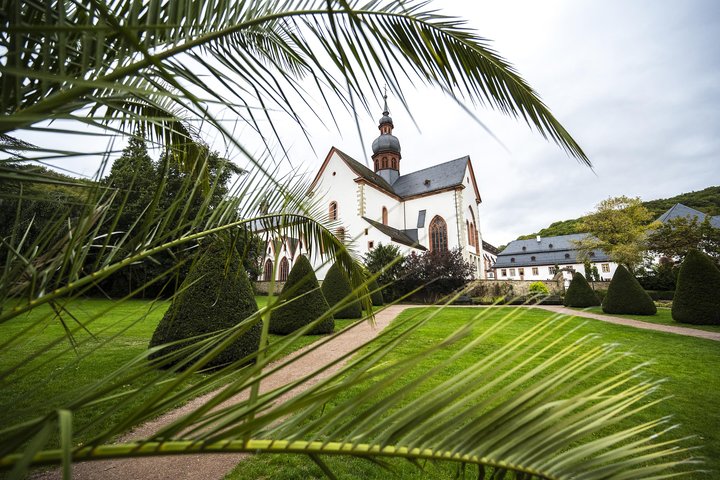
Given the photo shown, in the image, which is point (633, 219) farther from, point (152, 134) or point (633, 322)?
point (152, 134)

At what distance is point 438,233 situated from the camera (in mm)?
26812

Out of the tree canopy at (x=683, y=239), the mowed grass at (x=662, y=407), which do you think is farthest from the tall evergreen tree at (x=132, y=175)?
the tree canopy at (x=683, y=239)

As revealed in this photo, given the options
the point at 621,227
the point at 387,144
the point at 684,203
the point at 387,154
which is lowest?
the point at 621,227

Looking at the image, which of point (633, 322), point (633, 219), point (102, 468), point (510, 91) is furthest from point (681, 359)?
point (633, 219)

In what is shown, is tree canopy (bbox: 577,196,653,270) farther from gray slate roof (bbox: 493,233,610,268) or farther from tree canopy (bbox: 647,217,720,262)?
gray slate roof (bbox: 493,233,610,268)

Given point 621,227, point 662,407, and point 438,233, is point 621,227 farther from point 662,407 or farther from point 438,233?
point 662,407

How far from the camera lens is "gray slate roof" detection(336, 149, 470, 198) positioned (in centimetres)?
2736

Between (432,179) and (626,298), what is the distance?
18.4 m

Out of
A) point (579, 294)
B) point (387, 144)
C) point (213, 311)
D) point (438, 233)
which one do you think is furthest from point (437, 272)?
point (213, 311)

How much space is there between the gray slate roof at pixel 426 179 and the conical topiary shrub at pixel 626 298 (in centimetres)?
1480

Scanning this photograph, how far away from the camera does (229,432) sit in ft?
1.53

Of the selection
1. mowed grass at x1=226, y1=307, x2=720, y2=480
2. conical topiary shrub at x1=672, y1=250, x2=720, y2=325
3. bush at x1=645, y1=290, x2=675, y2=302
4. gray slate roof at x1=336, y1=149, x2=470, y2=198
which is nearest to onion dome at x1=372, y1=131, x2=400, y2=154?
gray slate roof at x1=336, y1=149, x2=470, y2=198

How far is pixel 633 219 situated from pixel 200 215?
31417 mm

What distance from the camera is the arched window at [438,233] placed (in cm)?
2647
